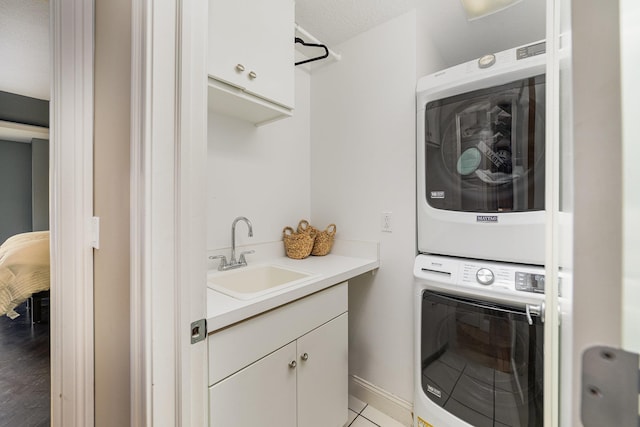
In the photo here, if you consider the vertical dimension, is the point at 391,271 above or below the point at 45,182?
below

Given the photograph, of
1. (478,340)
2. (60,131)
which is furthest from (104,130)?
(478,340)

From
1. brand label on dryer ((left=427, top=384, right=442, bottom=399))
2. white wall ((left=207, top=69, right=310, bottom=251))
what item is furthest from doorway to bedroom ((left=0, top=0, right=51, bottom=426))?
brand label on dryer ((left=427, top=384, right=442, bottom=399))

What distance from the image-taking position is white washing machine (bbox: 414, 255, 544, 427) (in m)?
1.11

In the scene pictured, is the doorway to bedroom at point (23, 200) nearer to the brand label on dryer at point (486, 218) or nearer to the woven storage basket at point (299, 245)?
the woven storage basket at point (299, 245)

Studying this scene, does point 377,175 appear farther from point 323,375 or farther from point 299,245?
point 323,375

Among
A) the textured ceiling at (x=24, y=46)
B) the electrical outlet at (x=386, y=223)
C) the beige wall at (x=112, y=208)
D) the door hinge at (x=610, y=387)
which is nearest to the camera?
the door hinge at (x=610, y=387)

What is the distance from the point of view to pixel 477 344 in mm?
1244

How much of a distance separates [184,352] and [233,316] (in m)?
0.24

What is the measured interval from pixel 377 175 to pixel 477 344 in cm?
106

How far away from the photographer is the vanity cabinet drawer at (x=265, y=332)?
870mm

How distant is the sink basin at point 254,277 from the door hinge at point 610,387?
1.09 metres

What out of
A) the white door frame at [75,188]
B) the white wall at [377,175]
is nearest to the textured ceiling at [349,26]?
the white wall at [377,175]

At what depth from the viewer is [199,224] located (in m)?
0.67

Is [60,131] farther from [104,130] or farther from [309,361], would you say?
[309,361]
